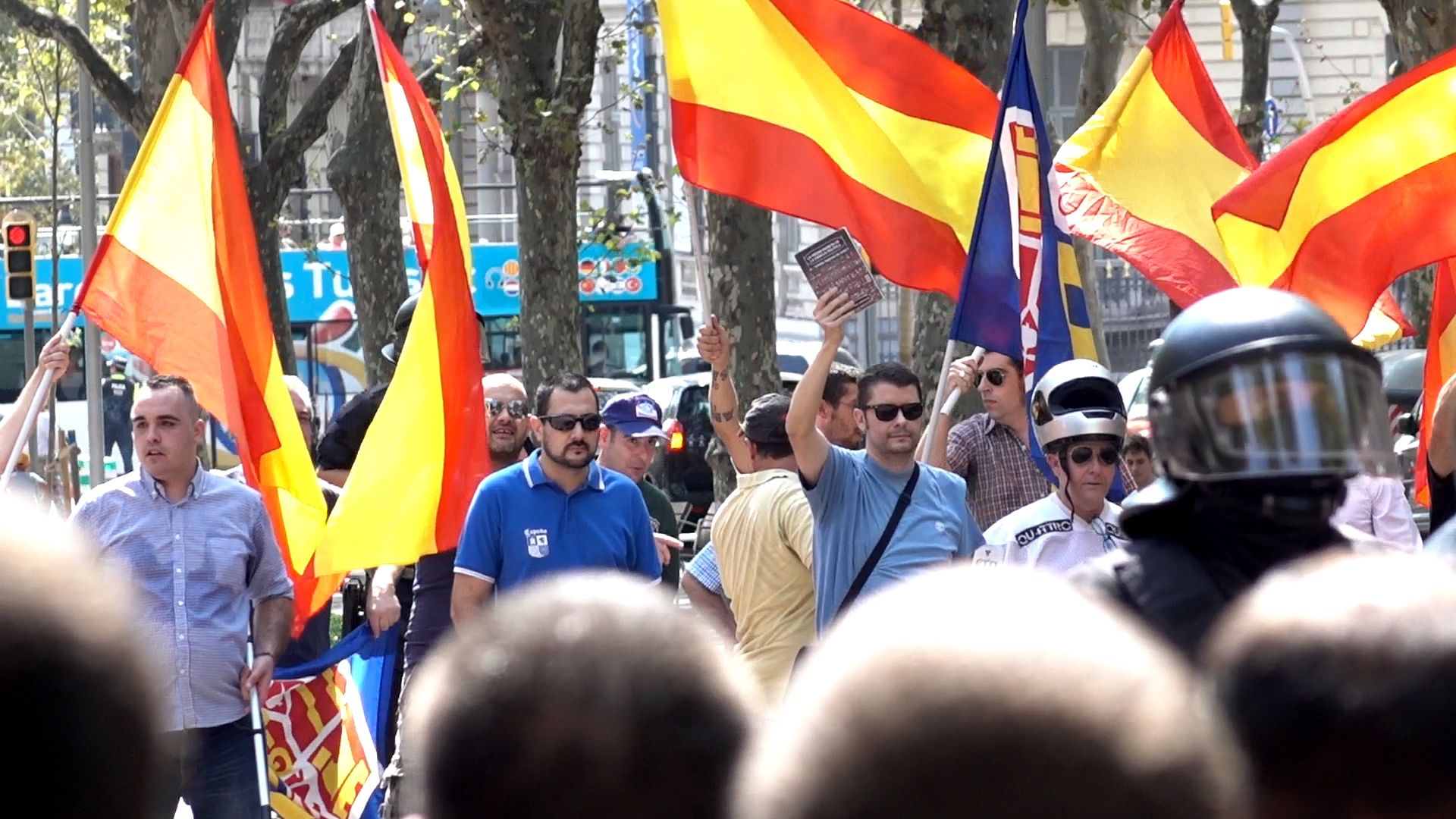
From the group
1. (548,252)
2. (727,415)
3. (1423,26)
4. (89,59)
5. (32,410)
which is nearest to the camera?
(32,410)

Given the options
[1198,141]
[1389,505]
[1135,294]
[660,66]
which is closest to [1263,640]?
[1389,505]

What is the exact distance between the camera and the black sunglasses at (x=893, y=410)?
589 cm

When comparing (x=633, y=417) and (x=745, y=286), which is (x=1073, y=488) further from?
(x=745, y=286)

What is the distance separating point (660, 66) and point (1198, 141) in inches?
1185

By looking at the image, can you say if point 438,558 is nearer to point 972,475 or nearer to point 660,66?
point 972,475

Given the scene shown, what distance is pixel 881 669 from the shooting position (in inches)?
50.2

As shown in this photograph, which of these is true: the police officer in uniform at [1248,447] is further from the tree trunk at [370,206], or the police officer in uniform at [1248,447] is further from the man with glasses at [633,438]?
the tree trunk at [370,206]

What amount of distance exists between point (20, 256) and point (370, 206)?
4926 millimetres

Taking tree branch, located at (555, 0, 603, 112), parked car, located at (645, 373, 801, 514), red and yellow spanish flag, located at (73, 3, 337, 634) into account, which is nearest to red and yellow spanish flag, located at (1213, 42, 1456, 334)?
red and yellow spanish flag, located at (73, 3, 337, 634)

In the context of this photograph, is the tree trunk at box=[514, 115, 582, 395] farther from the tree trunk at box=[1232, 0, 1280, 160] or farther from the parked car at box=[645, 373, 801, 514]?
the parked car at box=[645, 373, 801, 514]

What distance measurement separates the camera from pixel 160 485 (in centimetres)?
624

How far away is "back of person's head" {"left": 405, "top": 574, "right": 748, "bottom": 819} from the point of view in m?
1.46

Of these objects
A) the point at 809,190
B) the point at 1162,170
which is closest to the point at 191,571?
the point at 809,190

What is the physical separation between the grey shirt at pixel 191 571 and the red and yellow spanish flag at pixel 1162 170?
2982 mm
